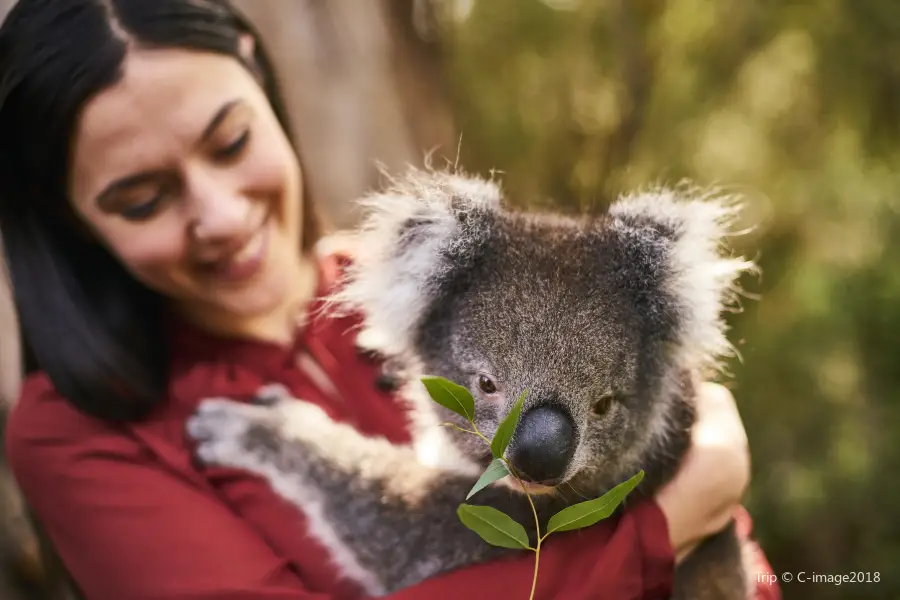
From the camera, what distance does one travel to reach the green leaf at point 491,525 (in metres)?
0.99

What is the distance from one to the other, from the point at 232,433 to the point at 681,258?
103 centimetres

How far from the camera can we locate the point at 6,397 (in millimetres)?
1709

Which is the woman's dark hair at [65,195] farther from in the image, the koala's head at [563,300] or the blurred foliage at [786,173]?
the blurred foliage at [786,173]

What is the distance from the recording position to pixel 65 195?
131 centimetres

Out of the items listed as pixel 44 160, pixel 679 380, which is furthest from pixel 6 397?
pixel 679 380

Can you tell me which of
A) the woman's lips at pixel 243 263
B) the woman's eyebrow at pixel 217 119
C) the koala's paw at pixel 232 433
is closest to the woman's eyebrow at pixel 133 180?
the woman's eyebrow at pixel 217 119

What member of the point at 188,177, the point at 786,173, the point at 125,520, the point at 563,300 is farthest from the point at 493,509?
the point at 786,173

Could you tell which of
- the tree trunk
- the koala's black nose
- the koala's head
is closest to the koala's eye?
the koala's head

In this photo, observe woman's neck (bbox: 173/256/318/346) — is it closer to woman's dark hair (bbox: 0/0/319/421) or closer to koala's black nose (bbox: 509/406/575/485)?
woman's dark hair (bbox: 0/0/319/421)

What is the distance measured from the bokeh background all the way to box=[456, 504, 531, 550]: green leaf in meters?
0.82

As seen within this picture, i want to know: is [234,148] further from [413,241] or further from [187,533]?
[187,533]

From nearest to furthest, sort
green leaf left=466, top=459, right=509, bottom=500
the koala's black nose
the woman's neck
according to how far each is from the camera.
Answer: green leaf left=466, top=459, right=509, bottom=500 → the koala's black nose → the woman's neck

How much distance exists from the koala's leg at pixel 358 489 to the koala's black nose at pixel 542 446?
310 mm

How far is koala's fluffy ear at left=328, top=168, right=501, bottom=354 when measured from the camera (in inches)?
50.8
